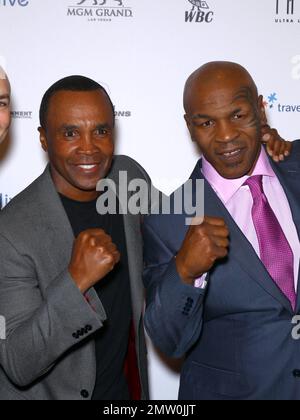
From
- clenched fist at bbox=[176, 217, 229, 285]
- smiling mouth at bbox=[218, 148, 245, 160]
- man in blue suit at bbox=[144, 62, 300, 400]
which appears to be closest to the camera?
clenched fist at bbox=[176, 217, 229, 285]

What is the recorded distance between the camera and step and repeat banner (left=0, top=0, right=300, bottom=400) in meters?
2.17

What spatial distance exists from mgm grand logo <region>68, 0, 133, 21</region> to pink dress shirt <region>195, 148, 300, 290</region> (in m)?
0.88

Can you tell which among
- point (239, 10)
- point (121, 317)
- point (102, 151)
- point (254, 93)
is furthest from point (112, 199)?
point (239, 10)

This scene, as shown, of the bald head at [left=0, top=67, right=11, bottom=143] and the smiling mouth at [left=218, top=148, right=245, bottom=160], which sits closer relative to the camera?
the smiling mouth at [left=218, top=148, right=245, bottom=160]

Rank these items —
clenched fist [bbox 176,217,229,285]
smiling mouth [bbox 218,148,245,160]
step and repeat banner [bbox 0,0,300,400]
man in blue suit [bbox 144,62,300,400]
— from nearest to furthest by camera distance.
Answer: clenched fist [bbox 176,217,229,285], man in blue suit [bbox 144,62,300,400], smiling mouth [bbox 218,148,245,160], step and repeat banner [bbox 0,0,300,400]

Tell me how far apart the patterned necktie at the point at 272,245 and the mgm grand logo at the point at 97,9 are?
0.97 meters

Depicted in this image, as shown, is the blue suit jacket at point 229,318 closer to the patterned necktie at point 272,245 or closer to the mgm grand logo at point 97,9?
the patterned necktie at point 272,245

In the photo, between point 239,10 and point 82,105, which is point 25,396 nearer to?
point 82,105

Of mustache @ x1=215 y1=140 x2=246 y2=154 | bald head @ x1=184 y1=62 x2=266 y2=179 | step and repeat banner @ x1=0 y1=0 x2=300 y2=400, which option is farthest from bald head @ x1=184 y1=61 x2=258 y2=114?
step and repeat banner @ x1=0 y1=0 x2=300 y2=400

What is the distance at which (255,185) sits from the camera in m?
1.51

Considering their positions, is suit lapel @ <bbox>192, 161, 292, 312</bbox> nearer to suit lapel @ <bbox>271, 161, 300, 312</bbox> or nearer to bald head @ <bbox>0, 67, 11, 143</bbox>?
suit lapel @ <bbox>271, 161, 300, 312</bbox>

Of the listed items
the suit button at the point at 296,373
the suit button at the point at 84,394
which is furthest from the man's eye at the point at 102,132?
the suit button at the point at 296,373

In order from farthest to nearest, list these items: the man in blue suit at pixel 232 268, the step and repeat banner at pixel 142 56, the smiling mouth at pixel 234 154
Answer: the step and repeat banner at pixel 142 56, the smiling mouth at pixel 234 154, the man in blue suit at pixel 232 268

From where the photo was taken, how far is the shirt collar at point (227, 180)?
1503 mm
